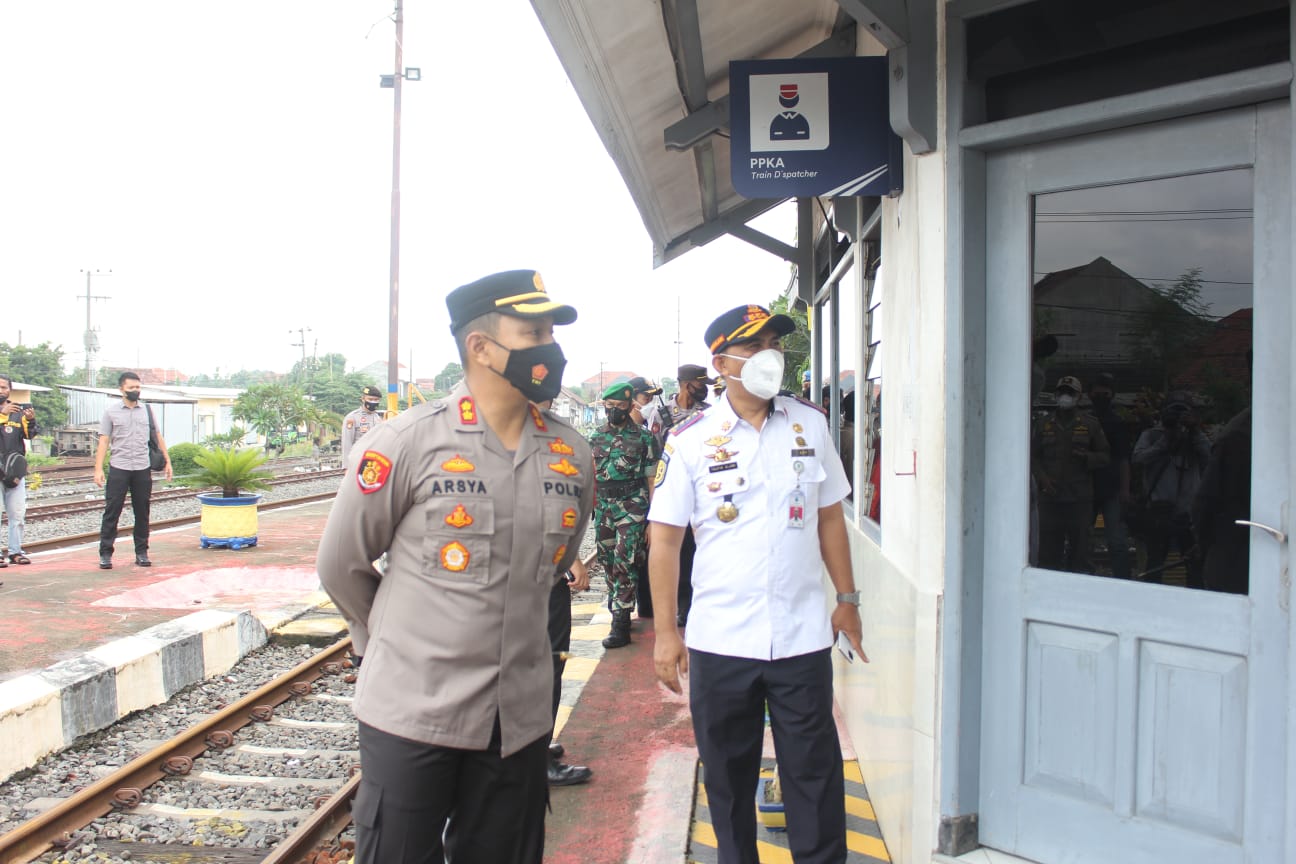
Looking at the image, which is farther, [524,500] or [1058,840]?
[1058,840]

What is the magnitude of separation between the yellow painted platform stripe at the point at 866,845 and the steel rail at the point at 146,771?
3206mm

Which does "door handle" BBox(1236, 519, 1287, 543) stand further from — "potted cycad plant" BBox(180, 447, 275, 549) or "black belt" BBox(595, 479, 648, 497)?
"potted cycad plant" BBox(180, 447, 275, 549)

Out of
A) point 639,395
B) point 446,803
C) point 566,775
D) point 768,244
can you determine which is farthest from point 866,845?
point 768,244

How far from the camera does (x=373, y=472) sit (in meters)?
2.24

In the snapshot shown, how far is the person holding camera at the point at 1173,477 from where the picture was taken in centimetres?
268

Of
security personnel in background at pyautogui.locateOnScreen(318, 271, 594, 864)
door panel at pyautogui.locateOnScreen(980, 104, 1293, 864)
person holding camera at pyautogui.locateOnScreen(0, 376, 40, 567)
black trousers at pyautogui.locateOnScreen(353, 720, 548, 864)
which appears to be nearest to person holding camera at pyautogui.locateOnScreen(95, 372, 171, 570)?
person holding camera at pyautogui.locateOnScreen(0, 376, 40, 567)

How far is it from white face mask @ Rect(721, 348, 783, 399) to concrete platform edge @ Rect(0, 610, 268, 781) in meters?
4.10

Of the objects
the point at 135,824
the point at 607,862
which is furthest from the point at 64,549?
the point at 607,862

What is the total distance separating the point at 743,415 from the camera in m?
3.21

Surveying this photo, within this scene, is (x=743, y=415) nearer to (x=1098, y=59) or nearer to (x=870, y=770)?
(x=1098, y=59)

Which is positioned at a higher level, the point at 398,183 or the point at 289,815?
the point at 398,183

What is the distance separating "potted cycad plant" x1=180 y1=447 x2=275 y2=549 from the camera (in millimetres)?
11328

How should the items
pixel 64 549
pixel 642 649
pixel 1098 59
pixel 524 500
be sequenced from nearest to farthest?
1. pixel 524 500
2. pixel 1098 59
3. pixel 642 649
4. pixel 64 549

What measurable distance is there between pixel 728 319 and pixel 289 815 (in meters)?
3.03
